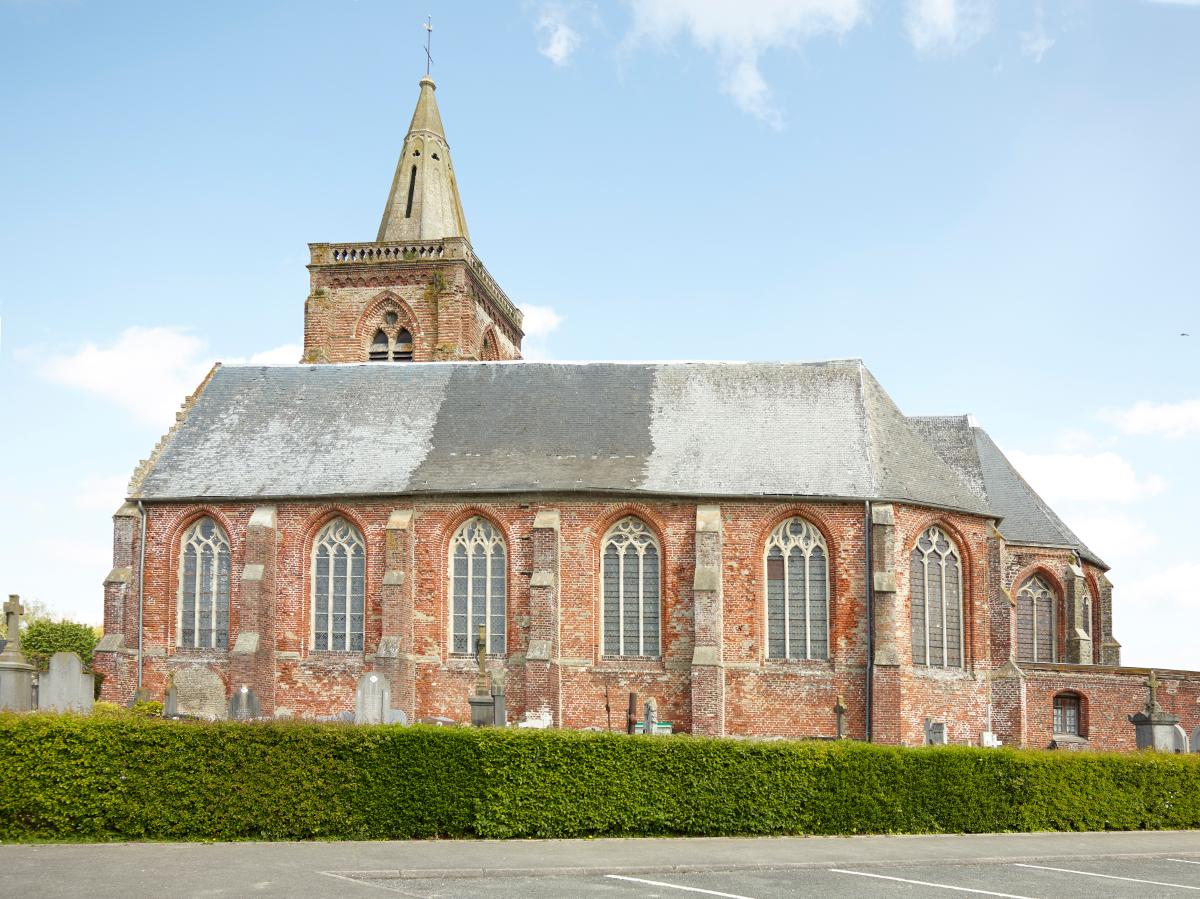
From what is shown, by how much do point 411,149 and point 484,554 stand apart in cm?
2095

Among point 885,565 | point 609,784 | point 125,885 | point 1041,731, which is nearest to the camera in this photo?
point 125,885

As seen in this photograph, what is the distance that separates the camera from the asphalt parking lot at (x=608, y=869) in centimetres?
1503

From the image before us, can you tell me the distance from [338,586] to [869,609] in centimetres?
1408

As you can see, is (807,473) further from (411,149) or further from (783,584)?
(411,149)

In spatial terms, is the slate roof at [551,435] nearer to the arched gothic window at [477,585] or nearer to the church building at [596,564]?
the church building at [596,564]

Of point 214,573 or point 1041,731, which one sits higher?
point 214,573

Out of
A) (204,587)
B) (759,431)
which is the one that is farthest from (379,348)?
(759,431)

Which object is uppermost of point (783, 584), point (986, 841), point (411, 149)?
point (411, 149)

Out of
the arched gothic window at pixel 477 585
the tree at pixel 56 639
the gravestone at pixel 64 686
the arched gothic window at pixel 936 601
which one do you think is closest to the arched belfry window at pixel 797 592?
the arched gothic window at pixel 936 601

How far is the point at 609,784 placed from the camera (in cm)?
1909

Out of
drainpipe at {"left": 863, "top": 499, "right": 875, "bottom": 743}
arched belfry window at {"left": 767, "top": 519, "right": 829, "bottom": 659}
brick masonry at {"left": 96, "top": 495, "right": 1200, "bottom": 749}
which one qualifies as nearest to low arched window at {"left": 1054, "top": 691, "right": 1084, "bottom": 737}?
brick masonry at {"left": 96, "top": 495, "right": 1200, "bottom": 749}

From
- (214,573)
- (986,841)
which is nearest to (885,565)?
(986,841)

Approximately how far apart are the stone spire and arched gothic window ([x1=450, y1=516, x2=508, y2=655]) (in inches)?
655

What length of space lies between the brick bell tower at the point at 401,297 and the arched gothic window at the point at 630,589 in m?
13.5
